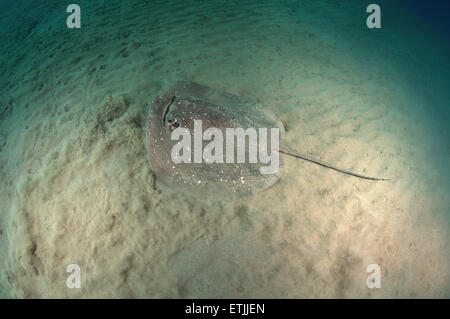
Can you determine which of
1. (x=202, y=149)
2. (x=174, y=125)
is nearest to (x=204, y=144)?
(x=202, y=149)

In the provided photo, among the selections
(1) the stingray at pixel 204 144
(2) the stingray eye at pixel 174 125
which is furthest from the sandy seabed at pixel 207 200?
(2) the stingray eye at pixel 174 125

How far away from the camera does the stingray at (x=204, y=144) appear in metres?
3.01

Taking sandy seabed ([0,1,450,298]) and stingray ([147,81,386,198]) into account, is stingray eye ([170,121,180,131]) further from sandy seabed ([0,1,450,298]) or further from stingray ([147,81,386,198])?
sandy seabed ([0,1,450,298])

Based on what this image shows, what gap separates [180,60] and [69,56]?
9.10 ft

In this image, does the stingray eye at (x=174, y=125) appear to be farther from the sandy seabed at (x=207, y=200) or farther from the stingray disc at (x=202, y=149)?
the sandy seabed at (x=207, y=200)

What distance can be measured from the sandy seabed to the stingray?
0.16 meters

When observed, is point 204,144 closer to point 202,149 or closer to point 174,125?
point 202,149

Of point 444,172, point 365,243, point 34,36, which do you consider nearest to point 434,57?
point 444,172

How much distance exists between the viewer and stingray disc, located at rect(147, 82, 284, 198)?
3.01 meters

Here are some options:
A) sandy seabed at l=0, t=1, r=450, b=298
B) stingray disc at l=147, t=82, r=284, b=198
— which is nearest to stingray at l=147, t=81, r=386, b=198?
stingray disc at l=147, t=82, r=284, b=198

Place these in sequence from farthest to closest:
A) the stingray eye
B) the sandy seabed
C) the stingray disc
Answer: the stingray eye < the stingray disc < the sandy seabed

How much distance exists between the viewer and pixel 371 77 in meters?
5.31

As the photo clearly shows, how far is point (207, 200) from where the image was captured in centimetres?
296

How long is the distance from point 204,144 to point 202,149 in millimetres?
80
